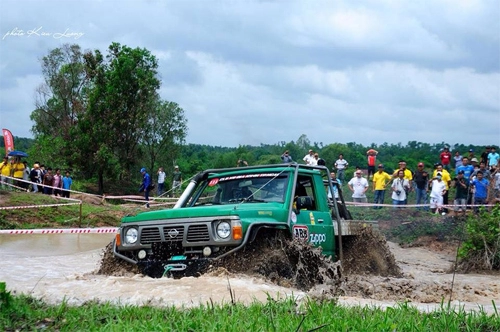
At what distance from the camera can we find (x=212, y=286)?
740 centimetres

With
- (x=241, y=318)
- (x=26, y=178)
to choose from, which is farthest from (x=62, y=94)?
(x=241, y=318)

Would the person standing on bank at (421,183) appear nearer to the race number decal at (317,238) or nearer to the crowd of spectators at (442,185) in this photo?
the crowd of spectators at (442,185)

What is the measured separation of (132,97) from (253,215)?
1385 inches

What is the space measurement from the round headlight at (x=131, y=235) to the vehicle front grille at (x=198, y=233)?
835 millimetres

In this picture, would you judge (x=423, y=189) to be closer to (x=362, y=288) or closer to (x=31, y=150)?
(x=362, y=288)

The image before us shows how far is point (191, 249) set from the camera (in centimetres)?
Result: 820

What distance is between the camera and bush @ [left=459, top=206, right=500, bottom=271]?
13227mm

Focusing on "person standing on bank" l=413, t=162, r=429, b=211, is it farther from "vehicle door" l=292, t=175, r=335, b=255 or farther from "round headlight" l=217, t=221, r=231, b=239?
"round headlight" l=217, t=221, r=231, b=239

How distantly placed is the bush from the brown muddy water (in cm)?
38

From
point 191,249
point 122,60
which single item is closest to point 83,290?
point 191,249

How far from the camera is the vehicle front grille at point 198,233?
26.3ft

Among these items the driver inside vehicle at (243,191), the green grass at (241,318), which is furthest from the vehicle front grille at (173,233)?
the green grass at (241,318)

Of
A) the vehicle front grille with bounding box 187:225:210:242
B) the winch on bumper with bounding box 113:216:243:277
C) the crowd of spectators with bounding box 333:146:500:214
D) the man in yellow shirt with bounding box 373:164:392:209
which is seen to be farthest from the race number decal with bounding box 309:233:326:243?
the man in yellow shirt with bounding box 373:164:392:209

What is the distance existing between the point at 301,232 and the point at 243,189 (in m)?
1.10
